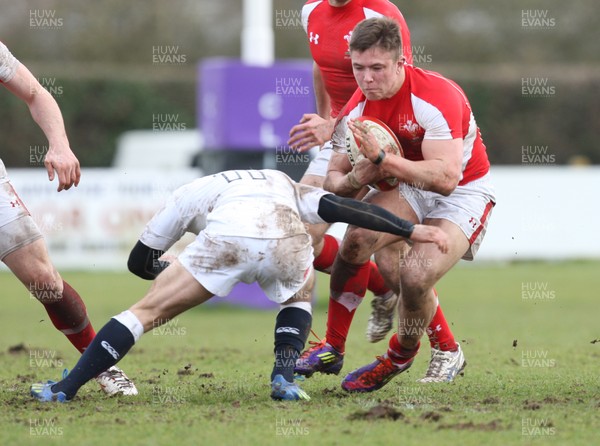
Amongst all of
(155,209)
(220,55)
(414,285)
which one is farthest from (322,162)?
(220,55)

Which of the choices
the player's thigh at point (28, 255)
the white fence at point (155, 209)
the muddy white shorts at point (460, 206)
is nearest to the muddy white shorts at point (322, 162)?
the muddy white shorts at point (460, 206)

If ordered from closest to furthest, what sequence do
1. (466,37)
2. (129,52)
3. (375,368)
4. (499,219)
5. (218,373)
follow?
(375,368)
(218,373)
(499,219)
(129,52)
(466,37)

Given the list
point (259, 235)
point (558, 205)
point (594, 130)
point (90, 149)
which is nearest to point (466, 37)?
point (594, 130)

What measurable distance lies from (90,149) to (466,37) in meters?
13.2

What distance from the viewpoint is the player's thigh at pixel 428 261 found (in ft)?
21.6

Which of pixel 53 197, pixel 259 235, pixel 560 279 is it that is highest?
pixel 259 235

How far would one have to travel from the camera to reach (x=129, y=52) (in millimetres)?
31156

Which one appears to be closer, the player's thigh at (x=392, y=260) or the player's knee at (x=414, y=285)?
the player's knee at (x=414, y=285)

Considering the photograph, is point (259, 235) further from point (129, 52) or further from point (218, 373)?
point (129, 52)

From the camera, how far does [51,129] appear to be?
653 cm

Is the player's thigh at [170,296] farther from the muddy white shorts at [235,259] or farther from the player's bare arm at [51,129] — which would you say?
the player's bare arm at [51,129]

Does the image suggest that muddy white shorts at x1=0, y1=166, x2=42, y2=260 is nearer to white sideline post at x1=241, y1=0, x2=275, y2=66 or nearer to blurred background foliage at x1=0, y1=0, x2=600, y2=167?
white sideline post at x1=241, y1=0, x2=275, y2=66

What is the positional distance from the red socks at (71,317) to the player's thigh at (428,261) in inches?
80.6

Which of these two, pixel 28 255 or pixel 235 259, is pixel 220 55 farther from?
pixel 235 259
